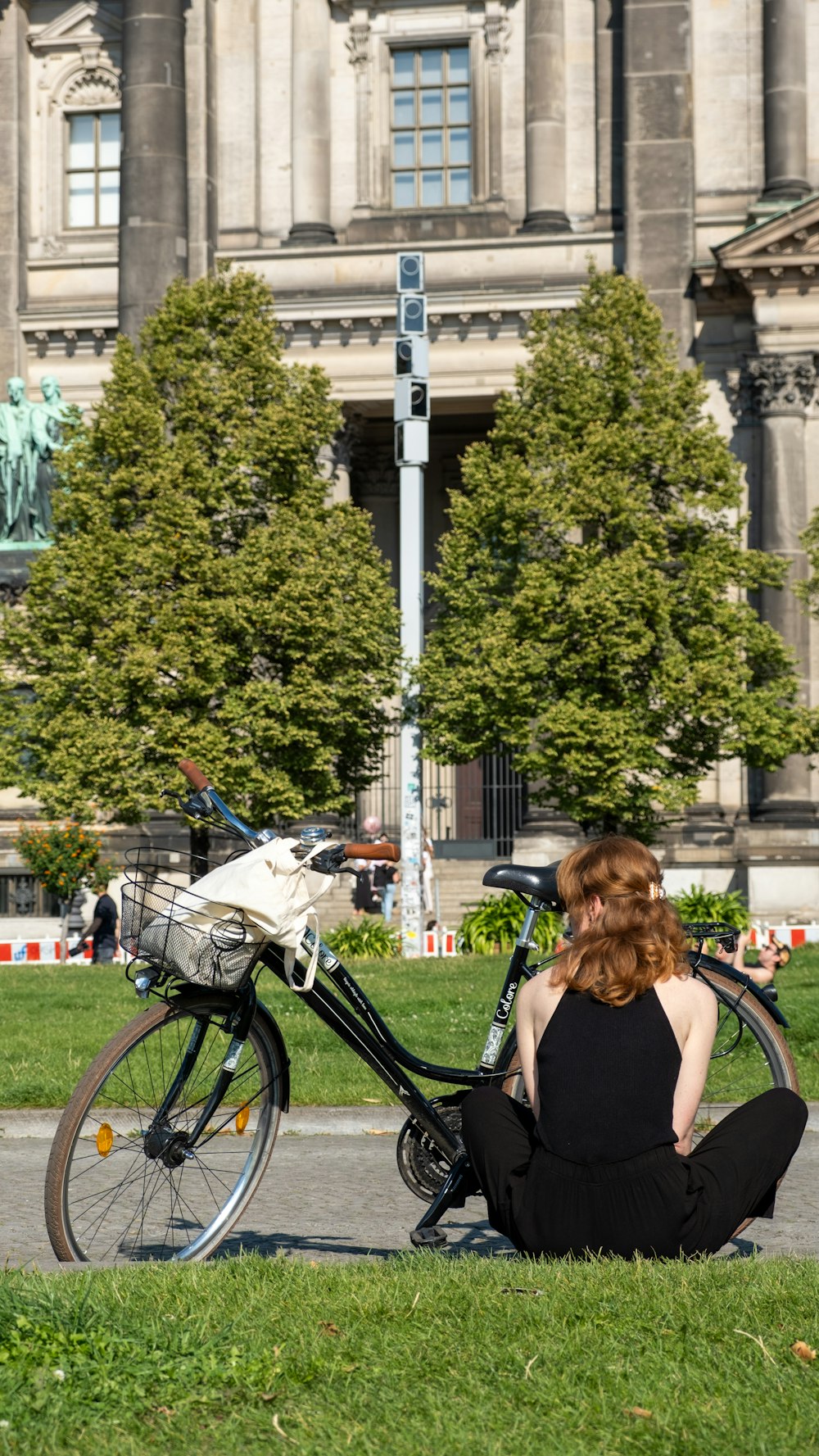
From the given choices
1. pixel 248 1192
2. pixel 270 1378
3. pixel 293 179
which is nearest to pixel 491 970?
pixel 248 1192

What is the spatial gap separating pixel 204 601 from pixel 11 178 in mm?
Result: 16950

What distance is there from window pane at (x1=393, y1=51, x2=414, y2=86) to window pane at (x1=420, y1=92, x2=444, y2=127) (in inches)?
18.1

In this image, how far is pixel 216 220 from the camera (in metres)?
38.2

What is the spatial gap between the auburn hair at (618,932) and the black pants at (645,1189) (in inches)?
19.0

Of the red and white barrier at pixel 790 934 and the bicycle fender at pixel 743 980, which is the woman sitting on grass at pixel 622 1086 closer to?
the bicycle fender at pixel 743 980

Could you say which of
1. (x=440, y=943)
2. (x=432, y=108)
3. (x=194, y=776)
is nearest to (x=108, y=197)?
(x=432, y=108)

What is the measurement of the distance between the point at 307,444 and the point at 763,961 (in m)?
16.2

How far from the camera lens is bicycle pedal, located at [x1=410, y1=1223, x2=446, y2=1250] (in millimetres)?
5887

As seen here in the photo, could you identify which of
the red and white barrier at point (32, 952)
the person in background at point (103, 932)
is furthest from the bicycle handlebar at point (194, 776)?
the person in background at point (103, 932)

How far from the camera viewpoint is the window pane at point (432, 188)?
38.2m

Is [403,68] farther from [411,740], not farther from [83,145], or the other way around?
[411,740]

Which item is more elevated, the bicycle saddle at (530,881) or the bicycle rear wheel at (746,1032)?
the bicycle saddle at (530,881)

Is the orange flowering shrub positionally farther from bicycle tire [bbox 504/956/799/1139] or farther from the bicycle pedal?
the bicycle pedal

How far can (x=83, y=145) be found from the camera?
39.6 m
